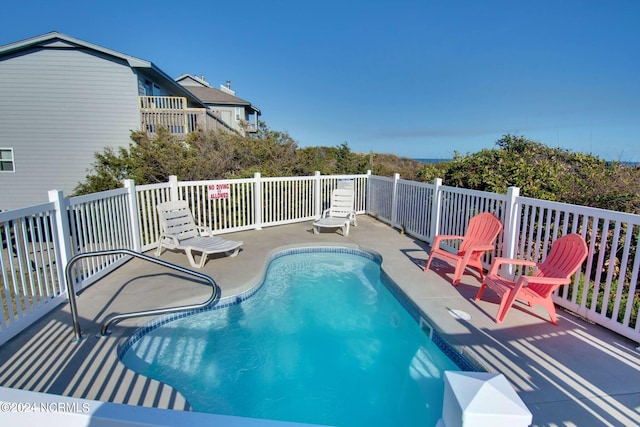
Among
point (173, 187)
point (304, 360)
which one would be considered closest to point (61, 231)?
point (173, 187)

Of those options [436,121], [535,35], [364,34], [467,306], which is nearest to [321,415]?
[467,306]

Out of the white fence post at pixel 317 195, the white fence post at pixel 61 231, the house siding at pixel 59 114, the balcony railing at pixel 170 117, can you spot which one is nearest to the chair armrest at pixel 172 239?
the white fence post at pixel 61 231

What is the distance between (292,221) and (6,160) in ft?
37.5

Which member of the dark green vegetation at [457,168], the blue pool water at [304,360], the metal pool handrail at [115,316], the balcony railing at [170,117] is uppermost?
the balcony railing at [170,117]

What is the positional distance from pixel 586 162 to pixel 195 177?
8.76 metres

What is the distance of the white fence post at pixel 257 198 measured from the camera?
7.17m

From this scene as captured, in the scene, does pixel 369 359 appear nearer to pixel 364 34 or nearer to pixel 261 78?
pixel 364 34

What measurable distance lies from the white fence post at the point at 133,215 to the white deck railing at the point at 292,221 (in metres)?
0.02

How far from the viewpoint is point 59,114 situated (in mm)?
11648

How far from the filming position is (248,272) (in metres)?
4.80

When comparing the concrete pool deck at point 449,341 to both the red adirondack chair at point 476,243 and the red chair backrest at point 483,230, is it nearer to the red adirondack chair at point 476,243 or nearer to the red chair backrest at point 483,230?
the red adirondack chair at point 476,243

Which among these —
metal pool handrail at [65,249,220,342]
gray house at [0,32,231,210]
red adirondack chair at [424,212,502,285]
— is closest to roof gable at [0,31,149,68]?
gray house at [0,32,231,210]

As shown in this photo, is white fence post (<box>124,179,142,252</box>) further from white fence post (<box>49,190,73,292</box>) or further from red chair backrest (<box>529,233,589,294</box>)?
red chair backrest (<box>529,233,589,294</box>)

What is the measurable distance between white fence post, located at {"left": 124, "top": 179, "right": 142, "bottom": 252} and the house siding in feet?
27.3
